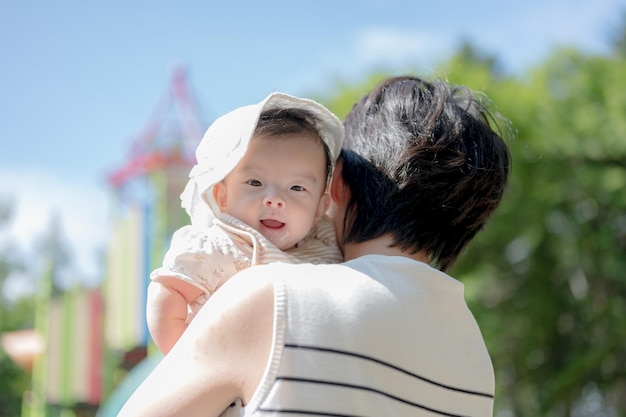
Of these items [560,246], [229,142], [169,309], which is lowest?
[560,246]

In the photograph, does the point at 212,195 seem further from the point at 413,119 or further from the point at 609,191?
the point at 609,191

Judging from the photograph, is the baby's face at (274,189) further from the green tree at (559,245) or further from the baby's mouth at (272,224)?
the green tree at (559,245)

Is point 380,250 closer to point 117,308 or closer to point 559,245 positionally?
point 117,308

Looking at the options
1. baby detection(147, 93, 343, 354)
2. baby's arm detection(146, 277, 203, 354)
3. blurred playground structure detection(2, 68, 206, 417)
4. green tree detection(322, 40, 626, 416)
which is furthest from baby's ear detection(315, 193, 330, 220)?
green tree detection(322, 40, 626, 416)

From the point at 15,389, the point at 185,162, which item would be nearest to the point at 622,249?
the point at 185,162

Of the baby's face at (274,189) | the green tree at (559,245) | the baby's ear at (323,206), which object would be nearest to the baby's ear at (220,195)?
the baby's face at (274,189)

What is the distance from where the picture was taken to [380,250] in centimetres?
174

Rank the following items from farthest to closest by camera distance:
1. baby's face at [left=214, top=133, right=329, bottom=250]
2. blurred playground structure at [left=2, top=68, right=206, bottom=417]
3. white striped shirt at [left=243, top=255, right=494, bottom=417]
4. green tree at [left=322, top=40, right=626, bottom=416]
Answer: green tree at [left=322, top=40, right=626, bottom=416], blurred playground structure at [left=2, top=68, right=206, bottom=417], baby's face at [left=214, top=133, right=329, bottom=250], white striped shirt at [left=243, top=255, right=494, bottom=417]

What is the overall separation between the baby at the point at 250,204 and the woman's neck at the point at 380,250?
8cm

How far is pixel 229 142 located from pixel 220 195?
0.12 metres

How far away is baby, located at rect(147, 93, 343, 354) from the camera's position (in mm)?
1728

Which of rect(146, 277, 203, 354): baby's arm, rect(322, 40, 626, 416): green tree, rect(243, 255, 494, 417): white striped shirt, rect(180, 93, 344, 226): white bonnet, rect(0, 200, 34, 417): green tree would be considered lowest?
rect(0, 200, 34, 417): green tree

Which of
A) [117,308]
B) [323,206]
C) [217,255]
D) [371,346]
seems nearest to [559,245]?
[117,308]

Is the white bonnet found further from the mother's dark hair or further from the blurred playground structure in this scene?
the blurred playground structure
